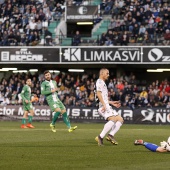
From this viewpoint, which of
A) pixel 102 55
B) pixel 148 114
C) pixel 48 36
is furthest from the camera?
pixel 48 36

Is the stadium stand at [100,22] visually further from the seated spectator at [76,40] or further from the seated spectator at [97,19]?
the seated spectator at [76,40]

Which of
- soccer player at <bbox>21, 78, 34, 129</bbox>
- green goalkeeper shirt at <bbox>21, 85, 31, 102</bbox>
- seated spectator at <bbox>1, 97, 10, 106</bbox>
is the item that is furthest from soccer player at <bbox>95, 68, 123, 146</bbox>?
seated spectator at <bbox>1, 97, 10, 106</bbox>

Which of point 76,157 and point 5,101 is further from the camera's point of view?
point 5,101

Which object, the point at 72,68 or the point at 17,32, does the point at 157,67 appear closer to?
the point at 72,68

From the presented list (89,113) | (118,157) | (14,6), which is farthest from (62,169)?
(14,6)

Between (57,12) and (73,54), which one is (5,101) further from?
(57,12)

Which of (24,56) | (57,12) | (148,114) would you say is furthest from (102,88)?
(57,12)

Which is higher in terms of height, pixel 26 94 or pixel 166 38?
pixel 166 38

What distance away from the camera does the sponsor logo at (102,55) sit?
39.1 m

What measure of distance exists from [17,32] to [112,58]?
23.0ft

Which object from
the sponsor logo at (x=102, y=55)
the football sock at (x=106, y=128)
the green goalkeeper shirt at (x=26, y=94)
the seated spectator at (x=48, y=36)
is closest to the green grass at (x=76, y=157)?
the football sock at (x=106, y=128)

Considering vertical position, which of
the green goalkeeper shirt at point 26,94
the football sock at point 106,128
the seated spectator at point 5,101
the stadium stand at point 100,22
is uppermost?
the stadium stand at point 100,22

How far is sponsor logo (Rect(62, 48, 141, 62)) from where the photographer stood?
39062 mm

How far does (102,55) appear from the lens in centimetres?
3953
